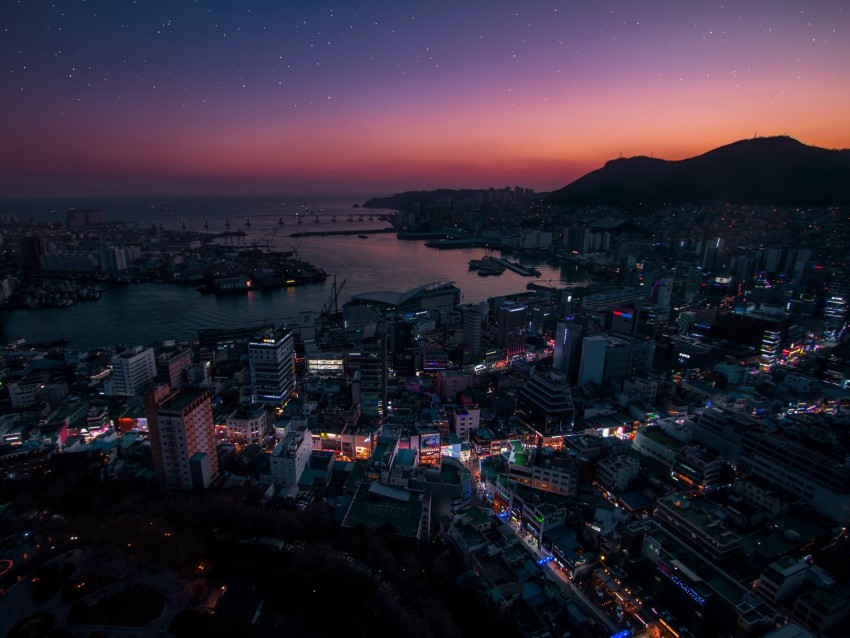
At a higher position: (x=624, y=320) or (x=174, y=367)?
(x=624, y=320)

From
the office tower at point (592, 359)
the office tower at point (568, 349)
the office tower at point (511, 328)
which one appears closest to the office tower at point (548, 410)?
the office tower at point (592, 359)

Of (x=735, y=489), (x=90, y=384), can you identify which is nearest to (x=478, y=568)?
(x=735, y=489)

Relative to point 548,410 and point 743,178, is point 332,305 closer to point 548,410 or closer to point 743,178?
point 548,410

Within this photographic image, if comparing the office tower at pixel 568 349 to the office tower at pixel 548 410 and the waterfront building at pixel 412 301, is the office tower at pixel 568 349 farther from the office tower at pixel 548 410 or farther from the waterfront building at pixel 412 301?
the waterfront building at pixel 412 301

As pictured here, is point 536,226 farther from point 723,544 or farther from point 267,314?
point 723,544

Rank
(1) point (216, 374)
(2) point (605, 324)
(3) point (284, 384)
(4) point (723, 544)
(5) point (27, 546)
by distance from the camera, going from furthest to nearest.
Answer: (2) point (605, 324) < (1) point (216, 374) < (3) point (284, 384) < (4) point (723, 544) < (5) point (27, 546)

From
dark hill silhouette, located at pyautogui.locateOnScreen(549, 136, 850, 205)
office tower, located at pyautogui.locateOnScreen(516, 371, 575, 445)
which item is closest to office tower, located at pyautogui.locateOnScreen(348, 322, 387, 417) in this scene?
office tower, located at pyautogui.locateOnScreen(516, 371, 575, 445)

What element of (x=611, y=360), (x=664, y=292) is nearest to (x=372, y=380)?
(x=611, y=360)

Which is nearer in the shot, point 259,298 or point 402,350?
point 402,350
